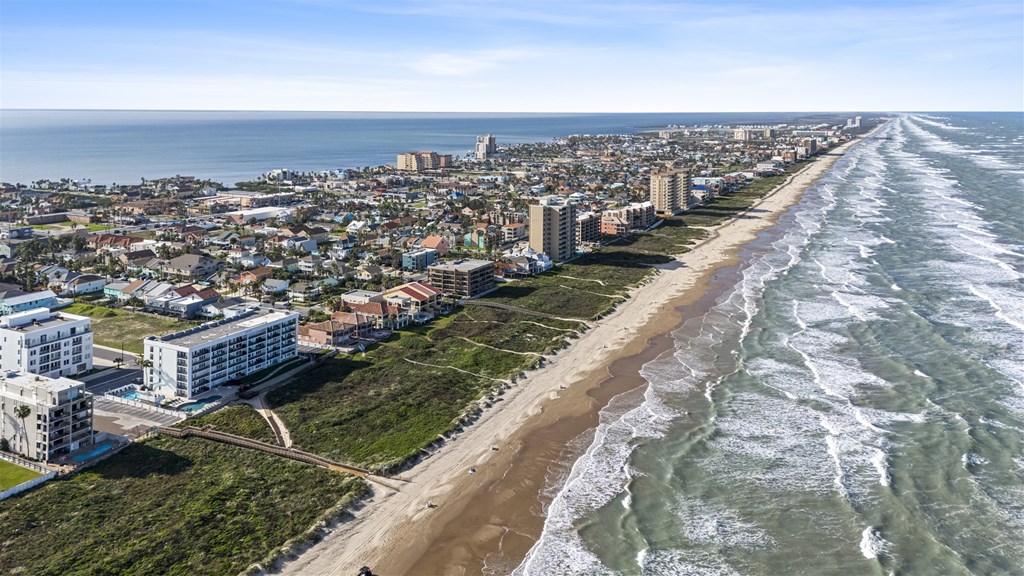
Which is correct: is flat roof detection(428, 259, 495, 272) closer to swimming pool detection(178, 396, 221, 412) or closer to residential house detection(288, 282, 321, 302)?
residential house detection(288, 282, 321, 302)

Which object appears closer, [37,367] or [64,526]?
[64,526]

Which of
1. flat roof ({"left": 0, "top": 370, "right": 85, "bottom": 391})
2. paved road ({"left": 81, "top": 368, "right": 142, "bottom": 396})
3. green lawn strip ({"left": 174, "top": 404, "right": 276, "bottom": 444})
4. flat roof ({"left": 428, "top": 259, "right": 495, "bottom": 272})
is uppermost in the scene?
flat roof ({"left": 428, "top": 259, "right": 495, "bottom": 272})

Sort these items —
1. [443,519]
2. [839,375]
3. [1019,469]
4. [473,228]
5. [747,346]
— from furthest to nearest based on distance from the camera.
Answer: [473,228]
[747,346]
[839,375]
[1019,469]
[443,519]

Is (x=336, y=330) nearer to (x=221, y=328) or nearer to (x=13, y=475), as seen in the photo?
(x=221, y=328)

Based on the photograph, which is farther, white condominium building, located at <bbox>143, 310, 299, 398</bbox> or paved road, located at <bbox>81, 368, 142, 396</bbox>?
paved road, located at <bbox>81, 368, 142, 396</bbox>

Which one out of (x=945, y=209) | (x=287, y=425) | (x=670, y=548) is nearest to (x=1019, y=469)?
(x=670, y=548)

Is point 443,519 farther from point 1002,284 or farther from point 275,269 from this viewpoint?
point 1002,284

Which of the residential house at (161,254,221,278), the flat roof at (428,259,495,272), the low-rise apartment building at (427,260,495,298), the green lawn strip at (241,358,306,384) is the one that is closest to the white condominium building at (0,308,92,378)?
the green lawn strip at (241,358,306,384)
